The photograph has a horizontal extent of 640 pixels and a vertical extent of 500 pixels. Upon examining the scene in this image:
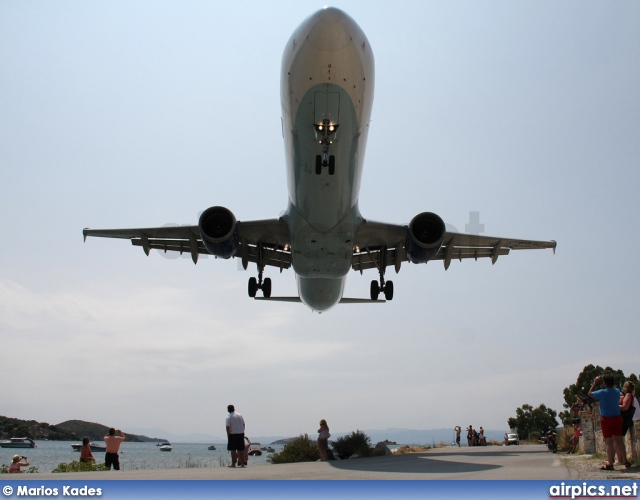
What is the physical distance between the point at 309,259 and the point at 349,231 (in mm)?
1760

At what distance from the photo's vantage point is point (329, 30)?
46.6 ft

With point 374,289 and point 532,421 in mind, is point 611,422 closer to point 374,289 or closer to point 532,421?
point 374,289

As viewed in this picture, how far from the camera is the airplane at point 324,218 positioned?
14.9m

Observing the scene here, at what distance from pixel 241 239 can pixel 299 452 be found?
25.4 ft

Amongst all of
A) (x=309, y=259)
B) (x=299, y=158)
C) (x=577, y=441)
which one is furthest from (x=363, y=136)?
(x=577, y=441)

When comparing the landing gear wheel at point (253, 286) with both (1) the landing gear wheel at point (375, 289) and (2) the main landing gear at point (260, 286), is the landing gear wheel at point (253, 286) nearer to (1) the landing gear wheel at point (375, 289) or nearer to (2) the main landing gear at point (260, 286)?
(2) the main landing gear at point (260, 286)

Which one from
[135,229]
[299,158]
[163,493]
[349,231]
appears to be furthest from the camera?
[135,229]

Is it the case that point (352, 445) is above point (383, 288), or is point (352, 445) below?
below

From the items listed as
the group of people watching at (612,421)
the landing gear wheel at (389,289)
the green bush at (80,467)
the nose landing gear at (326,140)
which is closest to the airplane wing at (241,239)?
the landing gear wheel at (389,289)

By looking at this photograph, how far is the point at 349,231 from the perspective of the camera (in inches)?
742

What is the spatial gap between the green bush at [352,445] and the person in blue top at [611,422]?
11.8m

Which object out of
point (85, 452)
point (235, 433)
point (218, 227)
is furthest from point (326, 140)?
point (85, 452)

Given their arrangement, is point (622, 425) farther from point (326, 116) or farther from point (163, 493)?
point (326, 116)

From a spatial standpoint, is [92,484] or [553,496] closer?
[553,496]
